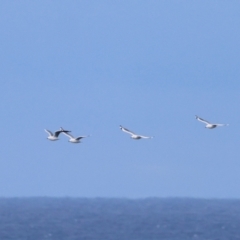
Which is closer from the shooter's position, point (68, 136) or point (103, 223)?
point (68, 136)

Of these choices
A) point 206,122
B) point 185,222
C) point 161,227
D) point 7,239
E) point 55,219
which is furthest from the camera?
point 55,219

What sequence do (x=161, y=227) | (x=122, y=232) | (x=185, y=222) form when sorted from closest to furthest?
(x=122, y=232) < (x=161, y=227) < (x=185, y=222)

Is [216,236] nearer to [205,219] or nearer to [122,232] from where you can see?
[122,232]

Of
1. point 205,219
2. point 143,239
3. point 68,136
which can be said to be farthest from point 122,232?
point 68,136

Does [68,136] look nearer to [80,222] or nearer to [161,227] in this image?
[161,227]

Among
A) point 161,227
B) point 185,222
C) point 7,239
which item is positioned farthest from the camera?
point 185,222

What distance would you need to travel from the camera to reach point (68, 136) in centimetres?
7525

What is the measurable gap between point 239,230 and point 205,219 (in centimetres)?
2165

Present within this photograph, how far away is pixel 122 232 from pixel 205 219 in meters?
26.0

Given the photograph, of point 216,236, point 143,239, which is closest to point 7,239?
point 143,239

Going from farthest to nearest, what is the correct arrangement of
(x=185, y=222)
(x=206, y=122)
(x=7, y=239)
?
1. (x=185, y=222)
2. (x=7, y=239)
3. (x=206, y=122)

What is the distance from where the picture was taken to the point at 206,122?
74938mm

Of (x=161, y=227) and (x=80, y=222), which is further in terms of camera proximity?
(x=80, y=222)

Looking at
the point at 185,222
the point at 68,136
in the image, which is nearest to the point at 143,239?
the point at 185,222
